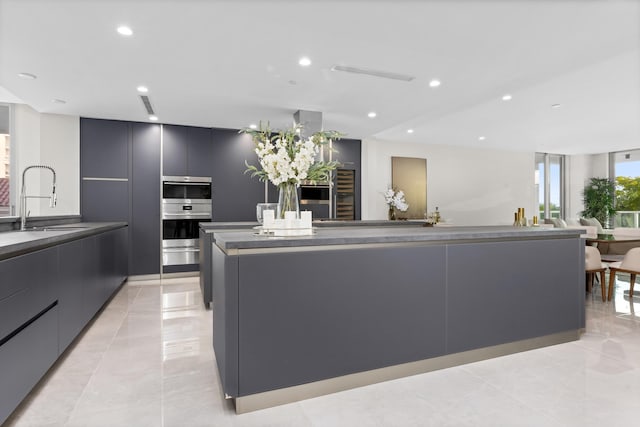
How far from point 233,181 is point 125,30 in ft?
11.1

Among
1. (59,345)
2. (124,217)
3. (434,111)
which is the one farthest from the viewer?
(124,217)

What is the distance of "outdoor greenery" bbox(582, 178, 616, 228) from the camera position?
30.5ft

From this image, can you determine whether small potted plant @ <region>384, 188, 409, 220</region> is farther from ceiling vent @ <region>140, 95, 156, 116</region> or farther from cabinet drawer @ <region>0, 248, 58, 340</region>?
cabinet drawer @ <region>0, 248, 58, 340</region>

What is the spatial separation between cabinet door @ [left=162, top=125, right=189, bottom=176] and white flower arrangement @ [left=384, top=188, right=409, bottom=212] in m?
3.99

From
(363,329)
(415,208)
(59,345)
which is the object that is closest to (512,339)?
(363,329)

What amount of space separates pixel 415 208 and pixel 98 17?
22.1 ft

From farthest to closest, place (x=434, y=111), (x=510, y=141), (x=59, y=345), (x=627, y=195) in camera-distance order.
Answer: (x=627, y=195) < (x=510, y=141) < (x=434, y=111) < (x=59, y=345)

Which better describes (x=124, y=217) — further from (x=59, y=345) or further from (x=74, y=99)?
(x=59, y=345)

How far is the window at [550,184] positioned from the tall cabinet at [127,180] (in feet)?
30.6

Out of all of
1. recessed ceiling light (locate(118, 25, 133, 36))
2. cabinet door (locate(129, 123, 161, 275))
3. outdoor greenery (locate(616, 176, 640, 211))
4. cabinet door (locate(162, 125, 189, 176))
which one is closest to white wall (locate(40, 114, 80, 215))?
cabinet door (locate(129, 123, 161, 275))

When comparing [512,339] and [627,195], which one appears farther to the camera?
[627,195]

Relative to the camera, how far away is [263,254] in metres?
1.85

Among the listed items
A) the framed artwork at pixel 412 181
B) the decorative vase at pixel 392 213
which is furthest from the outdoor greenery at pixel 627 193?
the decorative vase at pixel 392 213

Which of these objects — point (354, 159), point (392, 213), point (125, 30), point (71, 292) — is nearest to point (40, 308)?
point (71, 292)
